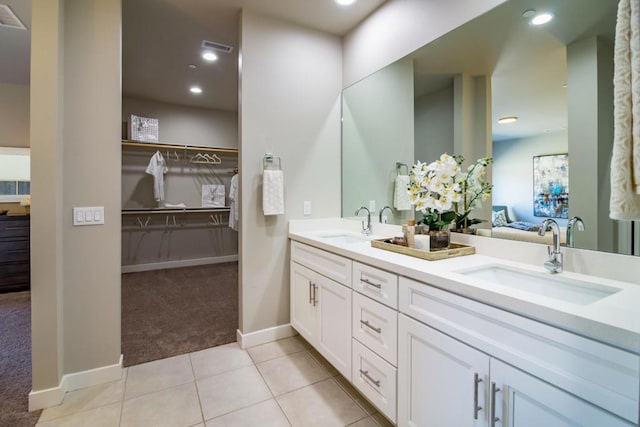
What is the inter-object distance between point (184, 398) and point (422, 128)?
2.29m

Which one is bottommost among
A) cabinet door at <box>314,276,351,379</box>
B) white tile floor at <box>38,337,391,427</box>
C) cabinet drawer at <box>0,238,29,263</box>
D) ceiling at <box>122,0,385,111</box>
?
white tile floor at <box>38,337,391,427</box>

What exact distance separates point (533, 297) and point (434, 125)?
1.33 meters

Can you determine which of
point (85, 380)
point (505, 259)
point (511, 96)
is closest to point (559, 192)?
point (505, 259)

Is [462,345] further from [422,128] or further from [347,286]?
[422,128]

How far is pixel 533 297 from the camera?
0.95m

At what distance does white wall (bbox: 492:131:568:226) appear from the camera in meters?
1.49

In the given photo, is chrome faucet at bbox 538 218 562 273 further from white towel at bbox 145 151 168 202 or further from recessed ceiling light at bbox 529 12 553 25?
white towel at bbox 145 151 168 202

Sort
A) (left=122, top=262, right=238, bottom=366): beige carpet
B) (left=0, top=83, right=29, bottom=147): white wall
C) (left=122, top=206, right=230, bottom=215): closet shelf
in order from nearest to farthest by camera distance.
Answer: (left=122, top=262, right=238, bottom=366): beige carpet → (left=0, top=83, right=29, bottom=147): white wall → (left=122, top=206, right=230, bottom=215): closet shelf

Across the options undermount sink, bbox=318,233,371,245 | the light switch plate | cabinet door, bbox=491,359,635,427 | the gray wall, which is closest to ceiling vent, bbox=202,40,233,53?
the gray wall

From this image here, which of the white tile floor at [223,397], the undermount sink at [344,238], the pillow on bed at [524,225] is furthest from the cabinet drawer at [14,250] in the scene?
the pillow on bed at [524,225]

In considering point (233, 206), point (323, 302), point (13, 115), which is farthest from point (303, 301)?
point (13, 115)

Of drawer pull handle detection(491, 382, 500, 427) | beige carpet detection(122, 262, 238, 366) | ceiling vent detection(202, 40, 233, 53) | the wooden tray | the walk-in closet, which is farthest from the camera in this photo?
ceiling vent detection(202, 40, 233, 53)

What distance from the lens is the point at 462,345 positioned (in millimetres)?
1117

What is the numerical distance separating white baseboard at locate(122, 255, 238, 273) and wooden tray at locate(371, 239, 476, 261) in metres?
4.17
